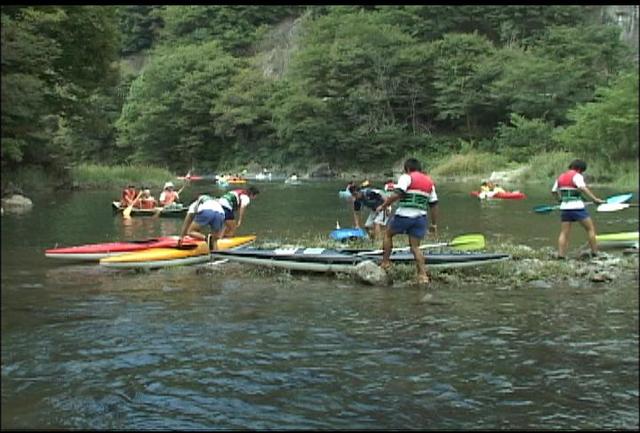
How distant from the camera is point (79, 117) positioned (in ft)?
98.6

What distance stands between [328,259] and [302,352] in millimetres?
4306

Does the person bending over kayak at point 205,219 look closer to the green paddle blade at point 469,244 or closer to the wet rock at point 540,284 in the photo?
the green paddle blade at point 469,244

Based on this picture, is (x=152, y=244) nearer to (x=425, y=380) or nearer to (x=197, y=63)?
(x=425, y=380)

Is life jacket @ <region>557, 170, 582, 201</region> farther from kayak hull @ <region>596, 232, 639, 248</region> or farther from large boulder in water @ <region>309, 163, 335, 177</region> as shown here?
large boulder in water @ <region>309, 163, 335, 177</region>

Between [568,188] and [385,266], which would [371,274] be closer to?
[385,266]

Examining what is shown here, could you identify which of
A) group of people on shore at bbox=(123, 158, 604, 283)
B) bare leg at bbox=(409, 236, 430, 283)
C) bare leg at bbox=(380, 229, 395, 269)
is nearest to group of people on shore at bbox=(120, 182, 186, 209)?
group of people on shore at bbox=(123, 158, 604, 283)

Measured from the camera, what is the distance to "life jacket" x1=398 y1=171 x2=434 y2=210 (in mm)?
9984

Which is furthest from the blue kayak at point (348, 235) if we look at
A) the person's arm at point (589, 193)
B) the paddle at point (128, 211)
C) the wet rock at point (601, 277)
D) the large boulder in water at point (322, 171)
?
the large boulder in water at point (322, 171)

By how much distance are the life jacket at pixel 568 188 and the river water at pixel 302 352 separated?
1.80 m

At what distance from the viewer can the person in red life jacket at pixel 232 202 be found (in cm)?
1334

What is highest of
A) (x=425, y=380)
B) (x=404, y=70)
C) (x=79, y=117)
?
(x=404, y=70)

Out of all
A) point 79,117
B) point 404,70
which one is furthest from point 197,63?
point 79,117

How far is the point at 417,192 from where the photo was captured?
32.8ft

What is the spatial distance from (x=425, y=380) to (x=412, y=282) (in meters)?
4.45
